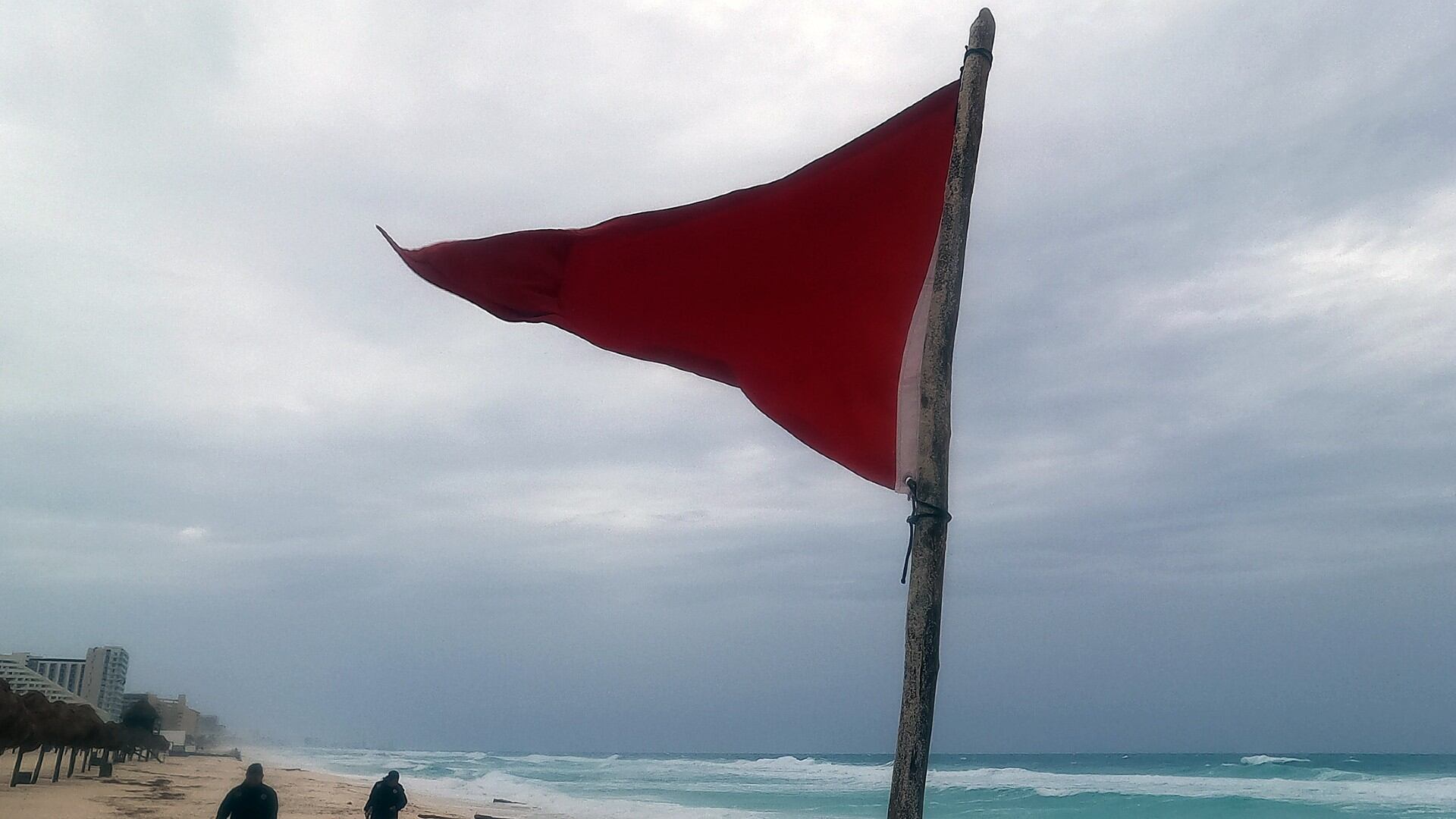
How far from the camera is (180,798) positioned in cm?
2892

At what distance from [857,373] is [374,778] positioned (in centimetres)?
4886

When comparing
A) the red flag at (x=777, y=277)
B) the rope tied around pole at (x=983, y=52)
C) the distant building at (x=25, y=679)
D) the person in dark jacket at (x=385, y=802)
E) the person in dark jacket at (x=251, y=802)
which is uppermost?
the rope tied around pole at (x=983, y=52)

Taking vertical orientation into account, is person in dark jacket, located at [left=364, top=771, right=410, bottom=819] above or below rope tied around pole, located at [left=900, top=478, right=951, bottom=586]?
below

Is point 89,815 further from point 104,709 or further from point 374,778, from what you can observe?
point 104,709

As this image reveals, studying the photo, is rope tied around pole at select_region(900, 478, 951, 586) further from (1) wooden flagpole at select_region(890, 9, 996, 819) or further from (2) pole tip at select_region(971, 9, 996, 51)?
(2) pole tip at select_region(971, 9, 996, 51)

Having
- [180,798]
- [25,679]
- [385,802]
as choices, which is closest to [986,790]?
[180,798]

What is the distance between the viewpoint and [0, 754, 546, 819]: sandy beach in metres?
23.8

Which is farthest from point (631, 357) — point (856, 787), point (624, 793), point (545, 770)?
point (545, 770)

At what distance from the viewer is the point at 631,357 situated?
4.52 meters

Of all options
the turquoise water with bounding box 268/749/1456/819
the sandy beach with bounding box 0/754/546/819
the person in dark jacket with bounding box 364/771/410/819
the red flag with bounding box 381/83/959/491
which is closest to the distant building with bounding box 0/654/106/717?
the turquoise water with bounding box 268/749/1456/819

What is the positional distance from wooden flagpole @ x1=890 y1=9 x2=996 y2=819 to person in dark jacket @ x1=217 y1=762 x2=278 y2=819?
344 inches

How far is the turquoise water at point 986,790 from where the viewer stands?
3597 centimetres

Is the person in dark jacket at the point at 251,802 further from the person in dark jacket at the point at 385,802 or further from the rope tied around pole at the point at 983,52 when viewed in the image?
the rope tied around pole at the point at 983,52

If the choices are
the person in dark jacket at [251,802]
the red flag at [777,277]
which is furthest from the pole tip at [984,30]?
the person in dark jacket at [251,802]
